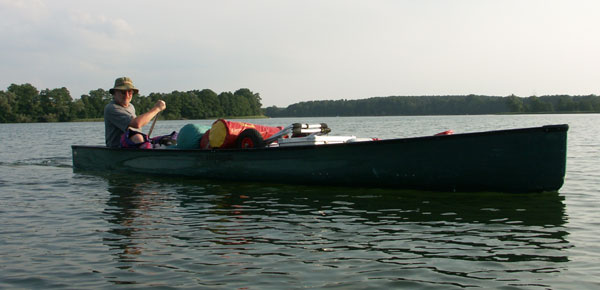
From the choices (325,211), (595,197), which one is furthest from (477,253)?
(595,197)

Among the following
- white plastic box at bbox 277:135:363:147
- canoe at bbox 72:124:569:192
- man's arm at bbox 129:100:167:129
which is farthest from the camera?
man's arm at bbox 129:100:167:129

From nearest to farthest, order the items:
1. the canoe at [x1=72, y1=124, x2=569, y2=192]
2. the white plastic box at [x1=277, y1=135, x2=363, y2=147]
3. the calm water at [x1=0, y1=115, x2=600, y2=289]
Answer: the calm water at [x1=0, y1=115, x2=600, y2=289] → the canoe at [x1=72, y1=124, x2=569, y2=192] → the white plastic box at [x1=277, y1=135, x2=363, y2=147]

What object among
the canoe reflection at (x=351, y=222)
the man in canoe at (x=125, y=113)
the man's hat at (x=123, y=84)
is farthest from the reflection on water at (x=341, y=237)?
the man's hat at (x=123, y=84)

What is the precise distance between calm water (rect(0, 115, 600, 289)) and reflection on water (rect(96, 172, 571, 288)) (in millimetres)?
13

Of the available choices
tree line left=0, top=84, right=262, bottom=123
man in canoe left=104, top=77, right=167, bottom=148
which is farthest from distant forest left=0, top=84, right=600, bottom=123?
man in canoe left=104, top=77, right=167, bottom=148

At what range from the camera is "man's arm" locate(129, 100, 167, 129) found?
991cm

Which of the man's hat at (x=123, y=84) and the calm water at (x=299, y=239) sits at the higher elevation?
the man's hat at (x=123, y=84)

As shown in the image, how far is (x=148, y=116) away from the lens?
10.0 metres

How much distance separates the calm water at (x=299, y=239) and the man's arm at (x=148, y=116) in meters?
1.39

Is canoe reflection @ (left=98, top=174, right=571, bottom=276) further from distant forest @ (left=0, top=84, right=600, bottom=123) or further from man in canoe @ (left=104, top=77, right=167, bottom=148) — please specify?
distant forest @ (left=0, top=84, right=600, bottom=123)

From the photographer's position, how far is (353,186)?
8.91m

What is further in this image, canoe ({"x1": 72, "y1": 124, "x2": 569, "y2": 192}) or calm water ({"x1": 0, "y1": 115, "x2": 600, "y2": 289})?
canoe ({"x1": 72, "y1": 124, "x2": 569, "y2": 192})

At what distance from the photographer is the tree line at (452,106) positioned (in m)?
117

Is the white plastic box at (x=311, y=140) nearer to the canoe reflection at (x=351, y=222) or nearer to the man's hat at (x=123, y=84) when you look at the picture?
the canoe reflection at (x=351, y=222)
